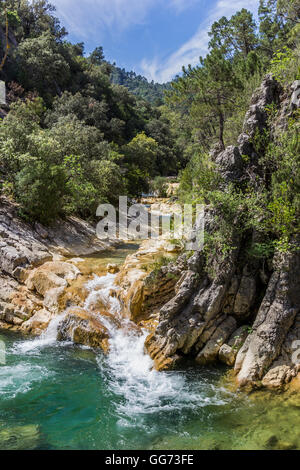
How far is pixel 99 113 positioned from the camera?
39500mm

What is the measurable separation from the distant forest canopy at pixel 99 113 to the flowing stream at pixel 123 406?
571cm

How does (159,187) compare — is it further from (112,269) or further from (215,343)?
(215,343)

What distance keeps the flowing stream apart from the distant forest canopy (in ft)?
18.7

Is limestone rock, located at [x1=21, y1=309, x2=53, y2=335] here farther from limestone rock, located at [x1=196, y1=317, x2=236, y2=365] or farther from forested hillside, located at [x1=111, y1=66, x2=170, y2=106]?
forested hillside, located at [x1=111, y1=66, x2=170, y2=106]

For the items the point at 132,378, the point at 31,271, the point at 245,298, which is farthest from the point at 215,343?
the point at 31,271

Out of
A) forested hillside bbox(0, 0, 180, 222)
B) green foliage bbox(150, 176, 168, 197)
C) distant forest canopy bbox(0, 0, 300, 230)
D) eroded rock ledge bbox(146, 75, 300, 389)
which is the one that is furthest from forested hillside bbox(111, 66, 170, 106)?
eroded rock ledge bbox(146, 75, 300, 389)

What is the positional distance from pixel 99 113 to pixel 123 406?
38.2 m

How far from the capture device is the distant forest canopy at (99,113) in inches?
658

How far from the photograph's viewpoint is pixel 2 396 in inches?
292

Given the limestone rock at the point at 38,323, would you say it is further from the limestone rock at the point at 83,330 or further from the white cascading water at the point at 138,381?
the white cascading water at the point at 138,381

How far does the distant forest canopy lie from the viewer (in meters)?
16.7

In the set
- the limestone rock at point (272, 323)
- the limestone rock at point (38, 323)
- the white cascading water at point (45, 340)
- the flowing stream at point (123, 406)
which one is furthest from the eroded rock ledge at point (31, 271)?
the limestone rock at point (272, 323)

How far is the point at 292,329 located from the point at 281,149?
4994 millimetres
